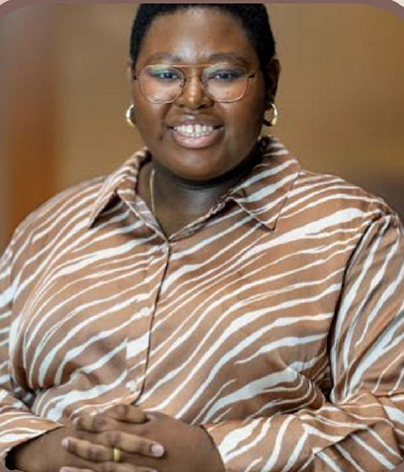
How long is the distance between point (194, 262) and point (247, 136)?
0.17 metres

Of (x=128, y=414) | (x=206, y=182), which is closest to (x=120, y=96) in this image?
(x=206, y=182)

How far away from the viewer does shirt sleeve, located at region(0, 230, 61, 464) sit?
1.23 metres

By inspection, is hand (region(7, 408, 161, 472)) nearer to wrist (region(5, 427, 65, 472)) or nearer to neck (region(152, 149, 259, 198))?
wrist (region(5, 427, 65, 472))

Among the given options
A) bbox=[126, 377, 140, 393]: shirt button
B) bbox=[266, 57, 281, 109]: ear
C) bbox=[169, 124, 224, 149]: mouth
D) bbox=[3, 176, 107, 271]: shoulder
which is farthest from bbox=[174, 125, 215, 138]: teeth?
bbox=[126, 377, 140, 393]: shirt button

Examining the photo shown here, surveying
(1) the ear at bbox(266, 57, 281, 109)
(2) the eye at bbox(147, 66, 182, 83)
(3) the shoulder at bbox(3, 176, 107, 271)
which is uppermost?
(2) the eye at bbox(147, 66, 182, 83)

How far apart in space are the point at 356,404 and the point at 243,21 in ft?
1.60

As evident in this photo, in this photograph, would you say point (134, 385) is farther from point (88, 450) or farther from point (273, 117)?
point (273, 117)

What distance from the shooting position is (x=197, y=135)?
1211 millimetres

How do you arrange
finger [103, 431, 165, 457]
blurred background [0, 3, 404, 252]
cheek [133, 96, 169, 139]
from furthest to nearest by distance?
→ blurred background [0, 3, 404, 252] < cheek [133, 96, 169, 139] < finger [103, 431, 165, 457]

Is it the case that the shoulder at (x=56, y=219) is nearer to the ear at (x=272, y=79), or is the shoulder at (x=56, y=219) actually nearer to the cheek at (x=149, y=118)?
the cheek at (x=149, y=118)

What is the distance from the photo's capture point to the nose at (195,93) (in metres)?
1.18

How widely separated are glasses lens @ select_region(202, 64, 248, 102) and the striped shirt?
0.43 feet

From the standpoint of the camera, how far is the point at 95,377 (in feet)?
4.05

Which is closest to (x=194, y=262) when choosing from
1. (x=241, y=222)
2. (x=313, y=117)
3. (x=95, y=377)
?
(x=241, y=222)
